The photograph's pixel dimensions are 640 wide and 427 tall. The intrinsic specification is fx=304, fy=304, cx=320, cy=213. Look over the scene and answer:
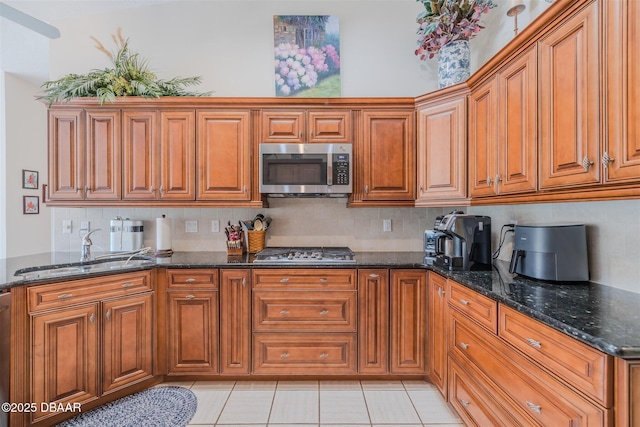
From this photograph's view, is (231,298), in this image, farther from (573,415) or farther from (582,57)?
(582,57)

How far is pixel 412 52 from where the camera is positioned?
9.45 ft

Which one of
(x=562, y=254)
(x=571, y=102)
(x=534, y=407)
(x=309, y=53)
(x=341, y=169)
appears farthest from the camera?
(x=309, y=53)

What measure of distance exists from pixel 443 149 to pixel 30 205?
515 centimetres

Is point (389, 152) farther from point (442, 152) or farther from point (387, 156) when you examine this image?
point (442, 152)

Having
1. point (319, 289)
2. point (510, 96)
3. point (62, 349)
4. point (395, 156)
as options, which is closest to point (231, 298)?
point (319, 289)

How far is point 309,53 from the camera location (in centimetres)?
284

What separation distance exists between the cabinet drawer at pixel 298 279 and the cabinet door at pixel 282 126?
42.4 inches

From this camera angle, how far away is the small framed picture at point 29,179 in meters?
4.01

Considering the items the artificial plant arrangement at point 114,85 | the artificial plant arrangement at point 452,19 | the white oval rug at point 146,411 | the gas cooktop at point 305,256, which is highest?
the artificial plant arrangement at point 452,19

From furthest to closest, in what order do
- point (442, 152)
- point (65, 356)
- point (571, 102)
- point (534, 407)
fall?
point (442, 152) → point (65, 356) → point (571, 102) → point (534, 407)

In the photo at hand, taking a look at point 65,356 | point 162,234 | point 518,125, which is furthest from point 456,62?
point 65,356

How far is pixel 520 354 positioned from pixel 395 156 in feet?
5.48

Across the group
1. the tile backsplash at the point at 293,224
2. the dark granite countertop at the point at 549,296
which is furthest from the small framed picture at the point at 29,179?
the dark granite countertop at the point at 549,296

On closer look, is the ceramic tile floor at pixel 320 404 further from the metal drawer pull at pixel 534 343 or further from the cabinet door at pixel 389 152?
the cabinet door at pixel 389 152
